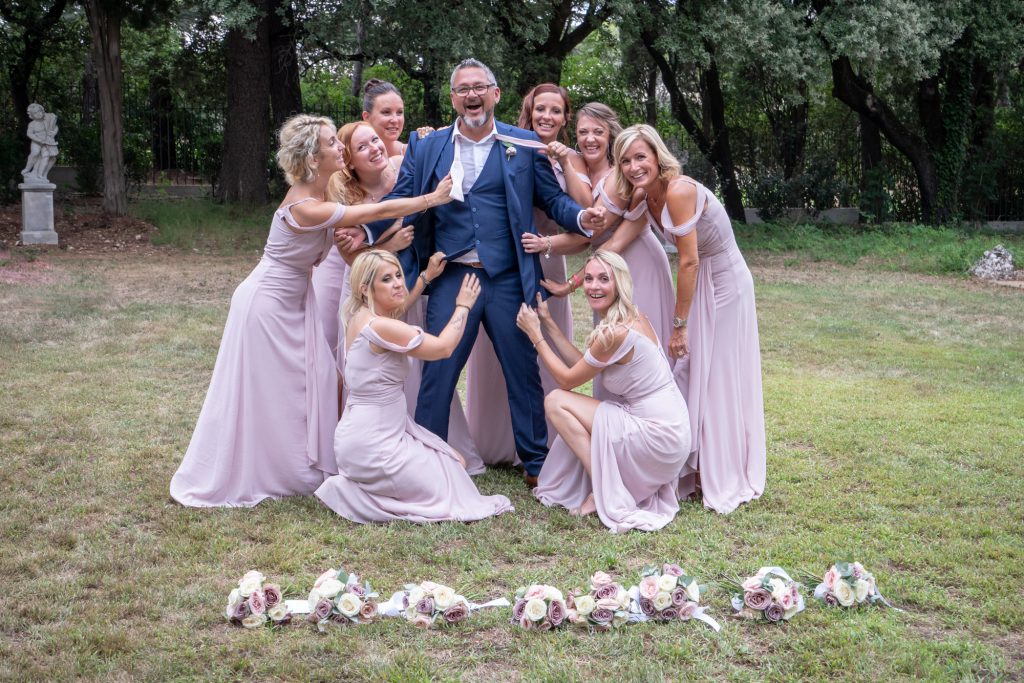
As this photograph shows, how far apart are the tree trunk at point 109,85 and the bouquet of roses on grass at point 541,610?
15433mm

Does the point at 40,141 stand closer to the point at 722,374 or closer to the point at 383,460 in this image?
the point at 383,460

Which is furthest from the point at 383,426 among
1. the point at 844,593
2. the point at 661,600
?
the point at 844,593

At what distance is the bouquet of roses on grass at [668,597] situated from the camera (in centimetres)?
384

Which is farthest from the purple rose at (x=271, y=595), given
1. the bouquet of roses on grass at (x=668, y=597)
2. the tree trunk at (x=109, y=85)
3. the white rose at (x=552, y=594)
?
the tree trunk at (x=109, y=85)

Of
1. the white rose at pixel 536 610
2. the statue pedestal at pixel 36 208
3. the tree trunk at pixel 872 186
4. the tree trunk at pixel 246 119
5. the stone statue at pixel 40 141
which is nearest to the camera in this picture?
the white rose at pixel 536 610

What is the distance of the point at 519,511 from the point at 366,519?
31.0 inches

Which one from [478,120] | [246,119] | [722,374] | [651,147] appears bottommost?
[722,374]

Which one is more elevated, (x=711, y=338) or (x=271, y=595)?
(x=711, y=338)

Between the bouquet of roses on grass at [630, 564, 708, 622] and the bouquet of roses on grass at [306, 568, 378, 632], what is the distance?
40.4 inches

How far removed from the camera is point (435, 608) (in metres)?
3.84

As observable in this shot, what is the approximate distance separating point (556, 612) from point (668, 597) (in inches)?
17.2

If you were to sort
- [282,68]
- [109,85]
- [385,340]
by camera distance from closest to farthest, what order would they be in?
[385,340], [109,85], [282,68]

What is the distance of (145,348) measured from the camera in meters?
9.17

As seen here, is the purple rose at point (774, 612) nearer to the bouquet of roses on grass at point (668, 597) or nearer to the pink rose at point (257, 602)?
the bouquet of roses on grass at point (668, 597)
